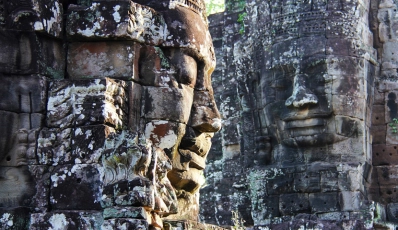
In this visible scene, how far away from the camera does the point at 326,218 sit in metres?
19.7

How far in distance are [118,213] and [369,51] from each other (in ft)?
46.3

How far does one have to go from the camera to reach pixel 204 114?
9.13 meters

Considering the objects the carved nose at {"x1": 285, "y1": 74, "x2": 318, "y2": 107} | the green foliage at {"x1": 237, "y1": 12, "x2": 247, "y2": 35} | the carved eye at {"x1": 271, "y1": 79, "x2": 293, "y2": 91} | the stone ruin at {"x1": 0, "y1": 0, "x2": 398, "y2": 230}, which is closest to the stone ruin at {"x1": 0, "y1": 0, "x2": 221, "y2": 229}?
the stone ruin at {"x1": 0, "y1": 0, "x2": 398, "y2": 230}

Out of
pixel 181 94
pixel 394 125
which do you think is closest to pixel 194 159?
pixel 181 94

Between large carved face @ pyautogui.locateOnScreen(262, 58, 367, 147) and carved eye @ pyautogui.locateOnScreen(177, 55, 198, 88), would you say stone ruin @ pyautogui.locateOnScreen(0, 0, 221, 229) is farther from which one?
large carved face @ pyautogui.locateOnScreen(262, 58, 367, 147)

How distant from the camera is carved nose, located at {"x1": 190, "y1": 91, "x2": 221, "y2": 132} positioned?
9.07 m

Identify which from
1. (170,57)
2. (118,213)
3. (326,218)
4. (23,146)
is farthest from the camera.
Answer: (326,218)

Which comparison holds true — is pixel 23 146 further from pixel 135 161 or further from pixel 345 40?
pixel 345 40

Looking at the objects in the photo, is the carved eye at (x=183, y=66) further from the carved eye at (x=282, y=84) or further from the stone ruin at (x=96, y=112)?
the carved eye at (x=282, y=84)

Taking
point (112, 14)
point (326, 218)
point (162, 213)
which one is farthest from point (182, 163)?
point (326, 218)

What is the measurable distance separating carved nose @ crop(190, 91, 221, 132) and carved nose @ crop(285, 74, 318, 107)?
36.0ft

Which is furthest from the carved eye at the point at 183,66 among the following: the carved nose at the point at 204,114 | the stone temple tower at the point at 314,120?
the stone temple tower at the point at 314,120

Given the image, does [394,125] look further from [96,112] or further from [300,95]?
[96,112]

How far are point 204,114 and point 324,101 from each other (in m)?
11.3
